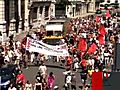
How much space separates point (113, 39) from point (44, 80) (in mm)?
15489

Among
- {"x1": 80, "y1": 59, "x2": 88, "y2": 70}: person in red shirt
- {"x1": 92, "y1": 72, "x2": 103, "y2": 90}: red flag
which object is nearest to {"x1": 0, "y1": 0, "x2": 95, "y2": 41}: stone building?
{"x1": 80, "y1": 59, "x2": 88, "y2": 70}: person in red shirt

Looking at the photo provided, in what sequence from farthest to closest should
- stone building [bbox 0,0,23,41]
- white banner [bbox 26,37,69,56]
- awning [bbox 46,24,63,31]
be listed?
stone building [bbox 0,0,23,41]
awning [bbox 46,24,63,31]
white banner [bbox 26,37,69,56]

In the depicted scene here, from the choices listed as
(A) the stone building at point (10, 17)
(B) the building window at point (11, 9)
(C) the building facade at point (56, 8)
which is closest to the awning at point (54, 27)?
(A) the stone building at point (10, 17)

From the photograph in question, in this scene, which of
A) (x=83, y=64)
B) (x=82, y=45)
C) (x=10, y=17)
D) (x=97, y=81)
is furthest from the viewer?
(x=10, y=17)

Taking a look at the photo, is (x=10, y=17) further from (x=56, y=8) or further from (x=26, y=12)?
(x=56, y=8)

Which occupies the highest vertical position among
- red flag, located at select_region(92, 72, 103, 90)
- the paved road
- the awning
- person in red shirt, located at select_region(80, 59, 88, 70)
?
red flag, located at select_region(92, 72, 103, 90)

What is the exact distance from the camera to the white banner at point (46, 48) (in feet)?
85.7

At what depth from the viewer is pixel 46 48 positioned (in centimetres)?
2622

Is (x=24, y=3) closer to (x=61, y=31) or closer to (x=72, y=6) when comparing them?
(x=61, y=31)

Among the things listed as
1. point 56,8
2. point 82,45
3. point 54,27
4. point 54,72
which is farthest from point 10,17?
point 56,8

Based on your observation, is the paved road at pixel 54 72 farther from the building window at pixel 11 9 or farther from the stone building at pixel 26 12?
the building window at pixel 11 9

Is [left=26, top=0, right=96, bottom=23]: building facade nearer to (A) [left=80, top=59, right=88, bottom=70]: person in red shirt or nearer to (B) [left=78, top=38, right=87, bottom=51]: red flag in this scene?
(B) [left=78, top=38, right=87, bottom=51]: red flag

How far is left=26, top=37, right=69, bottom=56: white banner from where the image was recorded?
85.7 feet

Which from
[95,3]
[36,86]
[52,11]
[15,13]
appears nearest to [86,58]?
[36,86]
